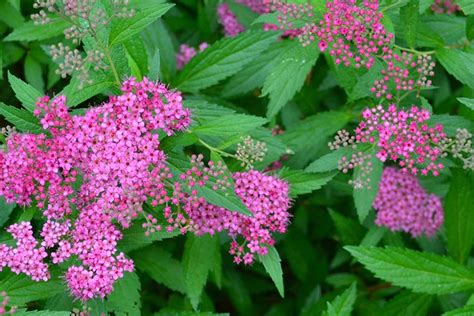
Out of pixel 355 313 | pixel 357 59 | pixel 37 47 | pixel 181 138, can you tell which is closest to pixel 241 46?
pixel 357 59

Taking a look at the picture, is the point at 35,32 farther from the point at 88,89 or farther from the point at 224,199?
the point at 224,199

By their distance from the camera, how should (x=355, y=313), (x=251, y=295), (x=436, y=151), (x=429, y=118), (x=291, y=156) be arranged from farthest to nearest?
(x=251, y=295) < (x=355, y=313) < (x=291, y=156) < (x=429, y=118) < (x=436, y=151)

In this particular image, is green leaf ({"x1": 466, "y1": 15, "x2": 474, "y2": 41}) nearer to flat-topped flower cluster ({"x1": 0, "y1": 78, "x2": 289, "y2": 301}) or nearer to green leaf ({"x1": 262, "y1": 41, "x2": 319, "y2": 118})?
green leaf ({"x1": 262, "y1": 41, "x2": 319, "y2": 118})

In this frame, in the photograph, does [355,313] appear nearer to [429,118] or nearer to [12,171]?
[429,118]

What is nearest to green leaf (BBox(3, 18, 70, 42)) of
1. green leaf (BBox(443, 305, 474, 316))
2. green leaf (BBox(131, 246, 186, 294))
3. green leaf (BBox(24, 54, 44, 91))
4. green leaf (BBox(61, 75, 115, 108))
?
green leaf (BBox(24, 54, 44, 91))

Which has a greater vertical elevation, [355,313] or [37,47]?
[37,47]
